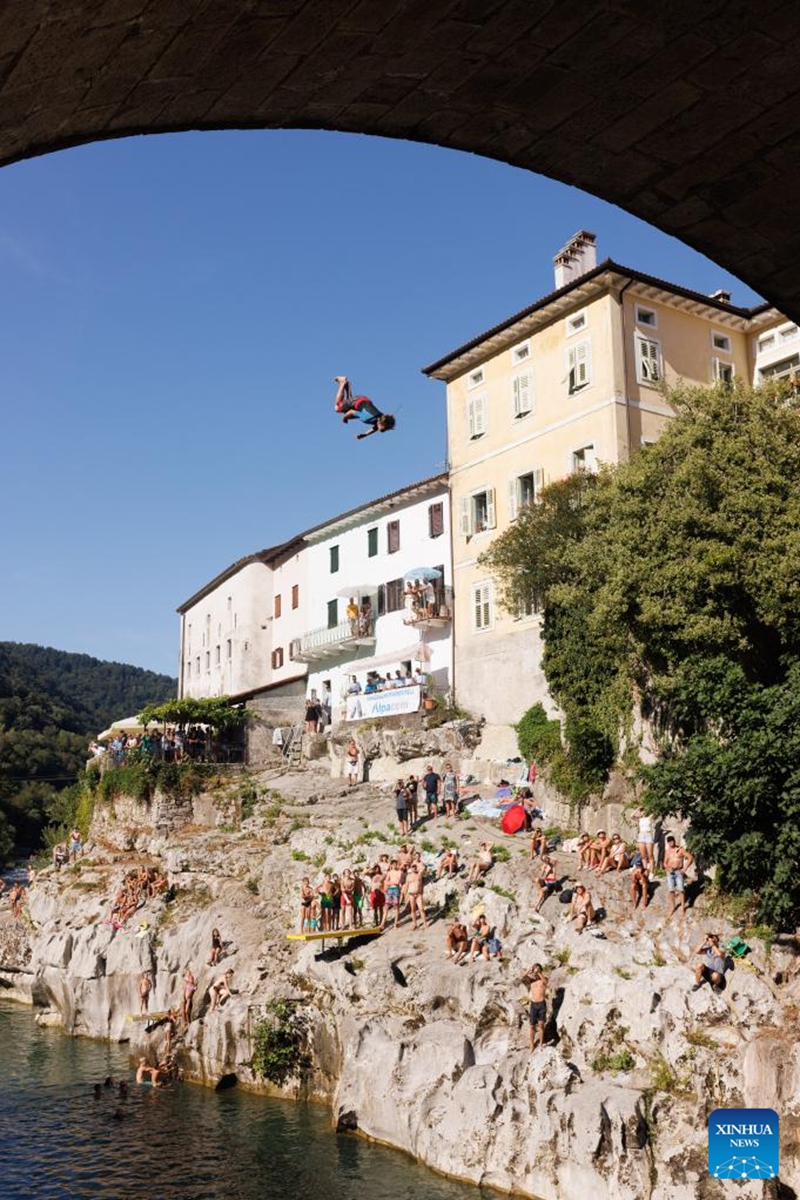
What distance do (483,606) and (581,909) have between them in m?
15.7

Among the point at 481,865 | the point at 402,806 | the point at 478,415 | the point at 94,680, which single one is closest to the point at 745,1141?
the point at 481,865

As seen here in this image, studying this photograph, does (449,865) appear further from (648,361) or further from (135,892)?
(648,361)

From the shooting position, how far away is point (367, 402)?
709 inches

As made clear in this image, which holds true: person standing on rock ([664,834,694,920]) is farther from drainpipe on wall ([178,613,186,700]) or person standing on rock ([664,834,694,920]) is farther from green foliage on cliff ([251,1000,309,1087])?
drainpipe on wall ([178,613,186,700])

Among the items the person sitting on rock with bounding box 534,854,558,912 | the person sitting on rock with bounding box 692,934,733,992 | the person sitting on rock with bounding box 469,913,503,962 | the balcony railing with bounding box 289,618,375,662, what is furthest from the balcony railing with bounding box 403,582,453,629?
the person sitting on rock with bounding box 692,934,733,992

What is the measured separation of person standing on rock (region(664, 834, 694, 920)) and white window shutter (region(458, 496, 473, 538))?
1750cm

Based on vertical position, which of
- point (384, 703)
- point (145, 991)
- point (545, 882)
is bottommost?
point (145, 991)

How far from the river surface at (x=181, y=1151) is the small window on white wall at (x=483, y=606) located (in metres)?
16.5

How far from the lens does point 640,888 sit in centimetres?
2145

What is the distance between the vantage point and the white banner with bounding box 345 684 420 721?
3616 centimetres

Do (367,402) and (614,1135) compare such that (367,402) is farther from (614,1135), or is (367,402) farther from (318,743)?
(318,743)

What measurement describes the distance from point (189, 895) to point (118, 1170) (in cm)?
1397

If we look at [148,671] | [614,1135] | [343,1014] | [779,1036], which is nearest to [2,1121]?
[343,1014]

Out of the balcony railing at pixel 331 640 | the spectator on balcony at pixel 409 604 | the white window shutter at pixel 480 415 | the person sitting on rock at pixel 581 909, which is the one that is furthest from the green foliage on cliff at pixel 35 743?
the person sitting on rock at pixel 581 909
